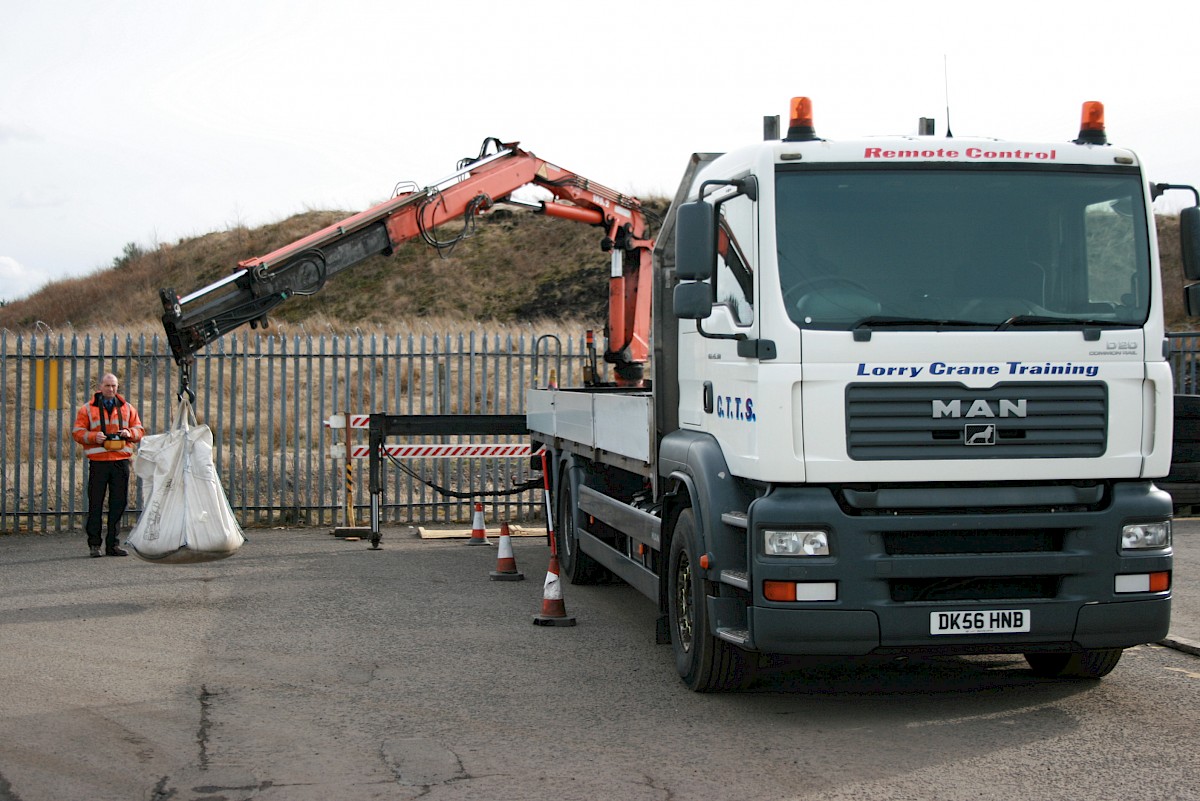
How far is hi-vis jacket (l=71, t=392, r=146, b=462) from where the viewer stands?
1377 cm

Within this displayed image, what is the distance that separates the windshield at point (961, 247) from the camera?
680 cm

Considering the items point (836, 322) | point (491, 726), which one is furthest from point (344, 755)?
point (836, 322)

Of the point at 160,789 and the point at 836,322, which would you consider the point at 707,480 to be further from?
the point at 160,789

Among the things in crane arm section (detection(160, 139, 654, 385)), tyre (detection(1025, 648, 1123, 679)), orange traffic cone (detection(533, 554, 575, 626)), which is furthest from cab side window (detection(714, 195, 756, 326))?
crane arm section (detection(160, 139, 654, 385))

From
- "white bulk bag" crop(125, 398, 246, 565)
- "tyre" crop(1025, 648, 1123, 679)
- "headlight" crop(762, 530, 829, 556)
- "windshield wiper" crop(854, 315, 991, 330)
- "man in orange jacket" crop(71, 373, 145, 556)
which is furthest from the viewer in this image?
"man in orange jacket" crop(71, 373, 145, 556)

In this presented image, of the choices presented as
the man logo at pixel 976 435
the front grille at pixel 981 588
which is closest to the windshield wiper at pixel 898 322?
the man logo at pixel 976 435

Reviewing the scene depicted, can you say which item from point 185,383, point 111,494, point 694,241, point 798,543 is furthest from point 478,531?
point 798,543

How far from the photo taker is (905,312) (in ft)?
22.2

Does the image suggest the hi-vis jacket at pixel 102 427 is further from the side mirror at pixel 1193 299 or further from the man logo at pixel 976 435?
the side mirror at pixel 1193 299

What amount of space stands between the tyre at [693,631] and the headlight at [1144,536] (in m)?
2.10

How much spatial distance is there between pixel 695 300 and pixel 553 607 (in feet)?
12.1

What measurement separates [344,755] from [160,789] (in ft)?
3.01

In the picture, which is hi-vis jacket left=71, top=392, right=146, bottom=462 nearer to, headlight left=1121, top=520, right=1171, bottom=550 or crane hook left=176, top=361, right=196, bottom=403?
crane hook left=176, top=361, right=196, bottom=403

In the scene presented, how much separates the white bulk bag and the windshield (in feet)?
20.4
